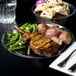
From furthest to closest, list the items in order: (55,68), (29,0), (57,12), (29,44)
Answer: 1. (29,0)
2. (57,12)
3. (29,44)
4. (55,68)

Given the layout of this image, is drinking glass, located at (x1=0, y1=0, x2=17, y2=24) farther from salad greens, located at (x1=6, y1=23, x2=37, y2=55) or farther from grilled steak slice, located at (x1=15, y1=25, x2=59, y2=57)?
grilled steak slice, located at (x1=15, y1=25, x2=59, y2=57)

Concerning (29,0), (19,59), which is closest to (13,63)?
(19,59)

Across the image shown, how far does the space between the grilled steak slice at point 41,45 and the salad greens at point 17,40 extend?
0.02 m

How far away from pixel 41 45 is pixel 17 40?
15 centimetres

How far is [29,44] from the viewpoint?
1.11 metres

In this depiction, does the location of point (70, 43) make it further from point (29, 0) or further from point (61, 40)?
point (29, 0)

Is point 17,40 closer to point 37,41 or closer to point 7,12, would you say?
point 37,41

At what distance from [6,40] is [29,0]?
21.0 inches

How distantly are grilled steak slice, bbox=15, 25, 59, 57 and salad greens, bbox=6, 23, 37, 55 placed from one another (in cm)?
2

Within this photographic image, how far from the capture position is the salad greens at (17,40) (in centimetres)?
109

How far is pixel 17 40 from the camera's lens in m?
1.15

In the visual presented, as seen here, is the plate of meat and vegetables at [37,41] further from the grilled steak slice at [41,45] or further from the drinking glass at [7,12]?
the drinking glass at [7,12]

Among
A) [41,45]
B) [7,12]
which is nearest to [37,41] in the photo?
[41,45]

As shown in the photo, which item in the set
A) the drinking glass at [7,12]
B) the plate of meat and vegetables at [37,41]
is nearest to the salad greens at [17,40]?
the plate of meat and vegetables at [37,41]
